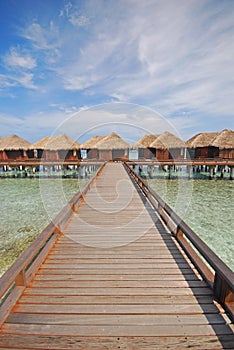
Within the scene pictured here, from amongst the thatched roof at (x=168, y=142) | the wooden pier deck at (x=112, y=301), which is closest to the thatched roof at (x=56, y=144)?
the thatched roof at (x=168, y=142)

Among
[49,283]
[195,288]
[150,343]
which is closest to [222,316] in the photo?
[195,288]

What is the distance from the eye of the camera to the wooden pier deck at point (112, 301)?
202 cm

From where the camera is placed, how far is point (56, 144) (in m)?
30.2

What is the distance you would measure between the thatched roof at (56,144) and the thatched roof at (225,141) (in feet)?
68.5

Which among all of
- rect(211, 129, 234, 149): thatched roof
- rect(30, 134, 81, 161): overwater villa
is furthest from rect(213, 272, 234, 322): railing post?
rect(30, 134, 81, 161): overwater villa

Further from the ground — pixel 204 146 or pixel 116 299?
pixel 204 146

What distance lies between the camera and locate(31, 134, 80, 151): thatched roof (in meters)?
30.0

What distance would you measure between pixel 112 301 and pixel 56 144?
98.2ft

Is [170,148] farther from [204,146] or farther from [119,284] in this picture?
[119,284]

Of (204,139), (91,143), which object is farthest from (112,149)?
(204,139)

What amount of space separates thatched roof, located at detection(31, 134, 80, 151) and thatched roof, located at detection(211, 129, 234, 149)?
821 inches

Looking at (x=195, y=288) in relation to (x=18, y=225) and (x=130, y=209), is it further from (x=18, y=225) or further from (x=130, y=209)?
(x=18, y=225)

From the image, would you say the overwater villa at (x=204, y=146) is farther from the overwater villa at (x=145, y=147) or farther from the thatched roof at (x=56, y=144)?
the thatched roof at (x=56, y=144)

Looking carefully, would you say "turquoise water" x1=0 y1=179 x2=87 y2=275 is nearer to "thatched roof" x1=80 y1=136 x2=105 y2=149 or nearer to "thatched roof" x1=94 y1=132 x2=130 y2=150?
"thatched roof" x1=94 y1=132 x2=130 y2=150
